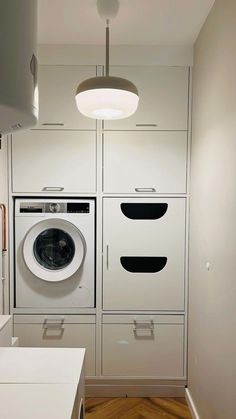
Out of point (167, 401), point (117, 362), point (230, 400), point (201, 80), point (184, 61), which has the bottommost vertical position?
point (167, 401)

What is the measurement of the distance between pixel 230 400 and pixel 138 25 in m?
2.36

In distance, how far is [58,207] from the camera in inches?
109

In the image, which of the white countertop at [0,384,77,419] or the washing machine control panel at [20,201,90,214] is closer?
the white countertop at [0,384,77,419]

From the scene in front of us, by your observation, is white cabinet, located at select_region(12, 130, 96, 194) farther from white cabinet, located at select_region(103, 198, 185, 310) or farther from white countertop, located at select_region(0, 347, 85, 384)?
white countertop, located at select_region(0, 347, 85, 384)

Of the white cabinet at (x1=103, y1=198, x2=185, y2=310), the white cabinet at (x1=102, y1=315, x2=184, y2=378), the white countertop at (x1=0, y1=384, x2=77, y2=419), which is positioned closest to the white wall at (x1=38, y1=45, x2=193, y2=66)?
the white cabinet at (x1=103, y1=198, x2=185, y2=310)

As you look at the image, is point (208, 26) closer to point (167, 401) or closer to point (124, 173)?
point (124, 173)

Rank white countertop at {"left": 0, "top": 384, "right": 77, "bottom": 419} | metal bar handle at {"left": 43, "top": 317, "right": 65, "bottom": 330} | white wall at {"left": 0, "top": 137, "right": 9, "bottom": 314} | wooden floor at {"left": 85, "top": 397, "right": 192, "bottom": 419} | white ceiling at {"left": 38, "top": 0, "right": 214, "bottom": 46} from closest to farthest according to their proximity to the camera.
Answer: white countertop at {"left": 0, "top": 384, "right": 77, "bottom": 419} → white ceiling at {"left": 38, "top": 0, "right": 214, "bottom": 46} → wooden floor at {"left": 85, "top": 397, "right": 192, "bottom": 419} → white wall at {"left": 0, "top": 137, "right": 9, "bottom": 314} → metal bar handle at {"left": 43, "top": 317, "right": 65, "bottom": 330}

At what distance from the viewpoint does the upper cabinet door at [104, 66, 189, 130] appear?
2727mm

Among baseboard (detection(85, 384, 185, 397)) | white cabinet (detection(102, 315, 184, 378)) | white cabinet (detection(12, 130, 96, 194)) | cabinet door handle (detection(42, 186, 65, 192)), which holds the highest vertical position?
white cabinet (detection(12, 130, 96, 194))

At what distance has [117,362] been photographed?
9.26ft

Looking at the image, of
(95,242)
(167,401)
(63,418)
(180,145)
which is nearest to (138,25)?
(180,145)

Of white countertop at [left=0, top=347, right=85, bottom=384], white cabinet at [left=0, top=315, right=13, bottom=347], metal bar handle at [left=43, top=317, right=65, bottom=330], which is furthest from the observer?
metal bar handle at [left=43, top=317, right=65, bottom=330]

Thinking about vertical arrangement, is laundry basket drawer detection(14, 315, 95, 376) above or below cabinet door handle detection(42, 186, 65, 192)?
below

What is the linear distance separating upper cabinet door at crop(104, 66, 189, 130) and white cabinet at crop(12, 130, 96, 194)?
269mm
